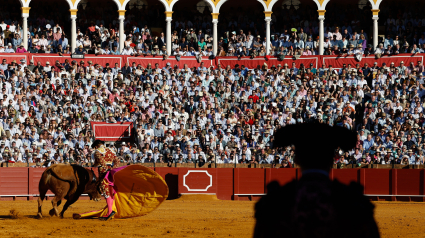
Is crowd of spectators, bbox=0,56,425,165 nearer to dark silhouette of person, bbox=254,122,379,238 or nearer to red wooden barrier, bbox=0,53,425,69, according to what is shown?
red wooden barrier, bbox=0,53,425,69

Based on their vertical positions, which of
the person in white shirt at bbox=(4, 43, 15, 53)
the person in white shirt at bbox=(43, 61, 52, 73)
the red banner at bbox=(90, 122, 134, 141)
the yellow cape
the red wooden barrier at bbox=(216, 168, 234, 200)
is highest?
the person in white shirt at bbox=(4, 43, 15, 53)

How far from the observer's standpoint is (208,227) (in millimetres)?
9477

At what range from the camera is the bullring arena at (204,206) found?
8.84m

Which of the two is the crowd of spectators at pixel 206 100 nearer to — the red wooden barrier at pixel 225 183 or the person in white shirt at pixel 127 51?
the person in white shirt at pixel 127 51

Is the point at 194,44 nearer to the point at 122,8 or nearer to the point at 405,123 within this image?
the point at 122,8

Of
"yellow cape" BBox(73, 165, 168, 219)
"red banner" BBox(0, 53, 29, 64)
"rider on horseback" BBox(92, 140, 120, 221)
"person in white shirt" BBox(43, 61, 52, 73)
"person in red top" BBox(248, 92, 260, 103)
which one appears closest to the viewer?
"rider on horseback" BBox(92, 140, 120, 221)

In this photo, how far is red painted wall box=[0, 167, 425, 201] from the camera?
618 inches

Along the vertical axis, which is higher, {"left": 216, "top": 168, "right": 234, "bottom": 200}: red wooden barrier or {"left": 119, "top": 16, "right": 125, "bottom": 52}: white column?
{"left": 119, "top": 16, "right": 125, "bottom": 52}: white column

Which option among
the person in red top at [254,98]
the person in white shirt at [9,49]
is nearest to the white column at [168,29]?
the person in red top at [254,98]

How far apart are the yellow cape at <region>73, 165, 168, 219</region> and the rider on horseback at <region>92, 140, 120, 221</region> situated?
0.25 meters

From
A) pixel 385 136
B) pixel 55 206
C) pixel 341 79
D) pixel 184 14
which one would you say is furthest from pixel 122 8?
pixel 55 206

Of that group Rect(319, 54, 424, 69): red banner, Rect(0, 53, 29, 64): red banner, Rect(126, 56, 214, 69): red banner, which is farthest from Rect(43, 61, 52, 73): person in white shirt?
Rect(319, 54, 424, 69): red banner

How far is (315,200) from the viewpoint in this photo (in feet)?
7.29

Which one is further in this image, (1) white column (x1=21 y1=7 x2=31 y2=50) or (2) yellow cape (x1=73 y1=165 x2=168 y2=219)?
(1) white column (x1=21 y1=7 x2=31 y2=50)
